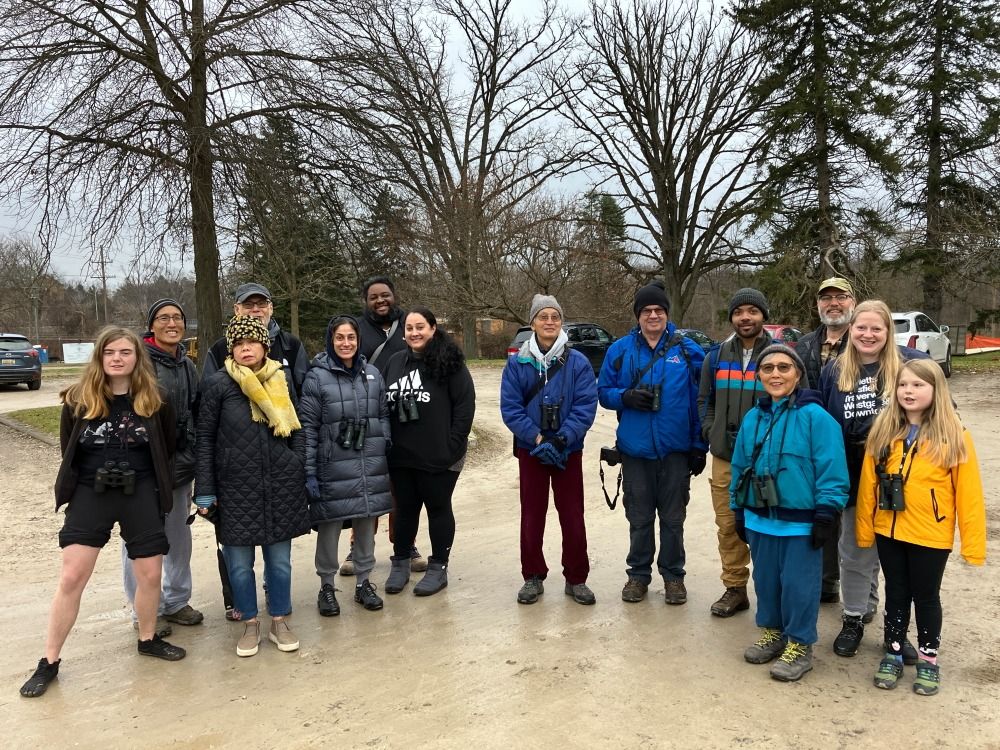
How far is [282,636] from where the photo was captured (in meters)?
3.75

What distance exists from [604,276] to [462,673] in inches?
991

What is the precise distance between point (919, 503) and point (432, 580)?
2.89m

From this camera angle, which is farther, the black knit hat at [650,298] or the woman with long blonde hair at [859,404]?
the black knit hat at [650,298]

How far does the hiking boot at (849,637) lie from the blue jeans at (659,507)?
0.98 meters

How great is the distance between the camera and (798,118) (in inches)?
878

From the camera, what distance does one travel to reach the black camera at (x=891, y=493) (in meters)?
3.25

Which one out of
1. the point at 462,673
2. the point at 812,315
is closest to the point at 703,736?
the point at 462,673

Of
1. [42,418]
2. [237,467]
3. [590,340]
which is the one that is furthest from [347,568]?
[590,340]

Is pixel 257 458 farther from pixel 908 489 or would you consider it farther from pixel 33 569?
pixel 908 489

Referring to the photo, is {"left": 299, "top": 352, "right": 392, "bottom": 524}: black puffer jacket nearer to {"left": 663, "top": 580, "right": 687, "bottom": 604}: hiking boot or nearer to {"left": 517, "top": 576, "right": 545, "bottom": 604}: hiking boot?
{"left": 517, "top": 576, "right": 545, "bottom": 604}: hiking boot

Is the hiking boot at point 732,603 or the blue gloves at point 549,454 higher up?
the blue gloves at point 549,454

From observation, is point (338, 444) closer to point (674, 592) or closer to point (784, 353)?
point (674, 592)

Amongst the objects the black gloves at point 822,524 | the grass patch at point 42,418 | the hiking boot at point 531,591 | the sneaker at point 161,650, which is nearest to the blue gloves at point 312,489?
the sneaker at point 161,650

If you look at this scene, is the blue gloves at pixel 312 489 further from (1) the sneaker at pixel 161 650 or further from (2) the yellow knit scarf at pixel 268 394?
(1) the sneaker at pixel 161 650
